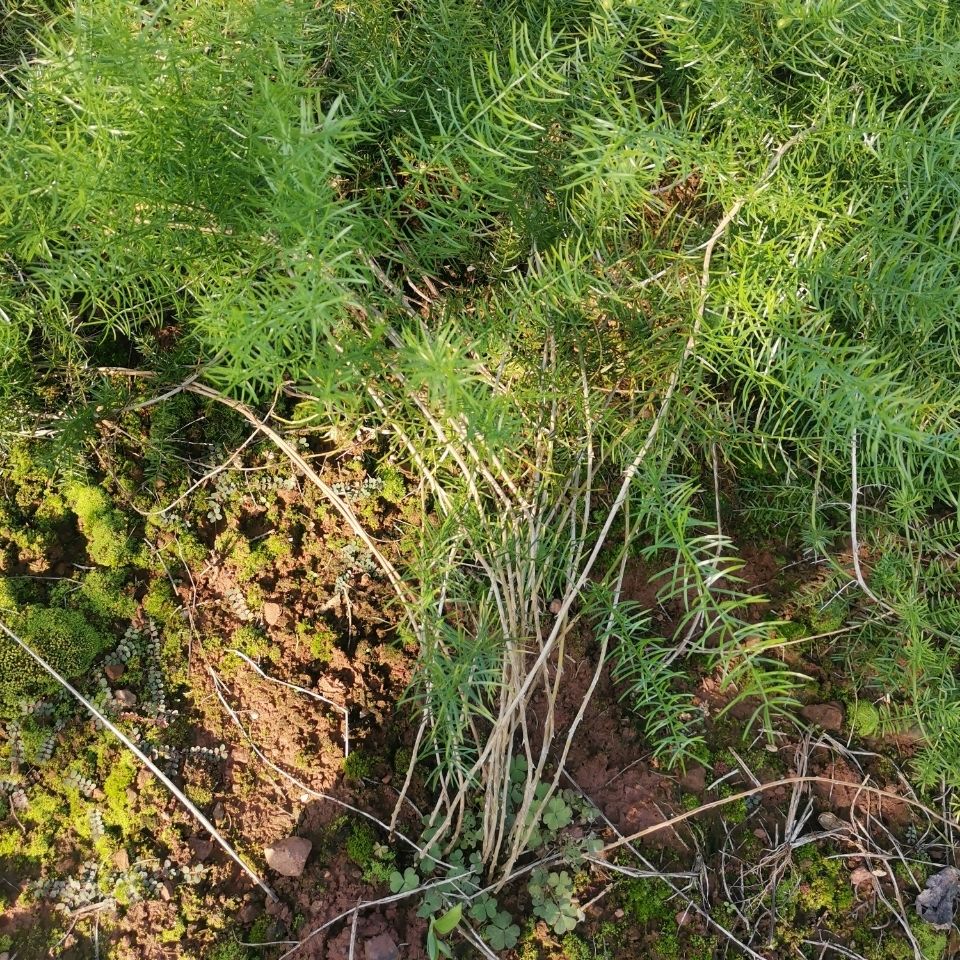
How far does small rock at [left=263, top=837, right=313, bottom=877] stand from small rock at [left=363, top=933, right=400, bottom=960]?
17cm

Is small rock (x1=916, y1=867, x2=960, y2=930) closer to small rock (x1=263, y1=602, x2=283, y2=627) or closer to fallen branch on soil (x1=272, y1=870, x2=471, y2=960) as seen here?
fallen branch on soil (x1=272, y1=870, x2=471, y2=960)

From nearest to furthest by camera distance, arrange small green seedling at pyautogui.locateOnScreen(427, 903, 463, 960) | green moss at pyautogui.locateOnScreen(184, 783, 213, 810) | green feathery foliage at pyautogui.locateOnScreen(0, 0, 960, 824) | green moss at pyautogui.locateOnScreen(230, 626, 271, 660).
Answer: green feathery foliage at pyautogui.locateOnScreen(0, 0, 960, 824)
small green seedling at pyautogui.locateOnScreen(427, 903, 463, 960)
green moss at pyautogui.locateOnScreen(184, 783, 213, 810)
green moss at pyautogui.locateOnScreen(230, 626, 271, 660)

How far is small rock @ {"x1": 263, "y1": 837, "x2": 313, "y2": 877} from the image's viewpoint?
4.90 ft

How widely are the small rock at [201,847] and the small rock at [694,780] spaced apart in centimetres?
89

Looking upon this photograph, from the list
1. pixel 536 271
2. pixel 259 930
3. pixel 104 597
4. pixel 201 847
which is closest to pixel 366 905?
pixel 259 930

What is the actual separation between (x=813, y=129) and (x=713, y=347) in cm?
42

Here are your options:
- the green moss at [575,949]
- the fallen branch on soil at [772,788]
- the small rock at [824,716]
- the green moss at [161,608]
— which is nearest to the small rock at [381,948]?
the green moss at [575,949]

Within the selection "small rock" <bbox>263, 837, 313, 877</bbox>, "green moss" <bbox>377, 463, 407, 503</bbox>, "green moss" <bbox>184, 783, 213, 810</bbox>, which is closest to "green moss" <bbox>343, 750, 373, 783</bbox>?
"small rock" <bbox>263, 837, 313, 877</bbox>

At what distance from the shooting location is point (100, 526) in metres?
1.65

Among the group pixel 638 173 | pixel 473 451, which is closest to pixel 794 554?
pixel 473 451

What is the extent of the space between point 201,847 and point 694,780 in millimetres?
925

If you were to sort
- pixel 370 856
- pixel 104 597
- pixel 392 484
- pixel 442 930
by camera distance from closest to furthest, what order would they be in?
1. pixel 442 930
2. pixel 370 856
3. pixel 104 597
4. pixel 392 484

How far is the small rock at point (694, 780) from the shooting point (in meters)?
1.64

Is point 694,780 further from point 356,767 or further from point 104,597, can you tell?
point 104,597
